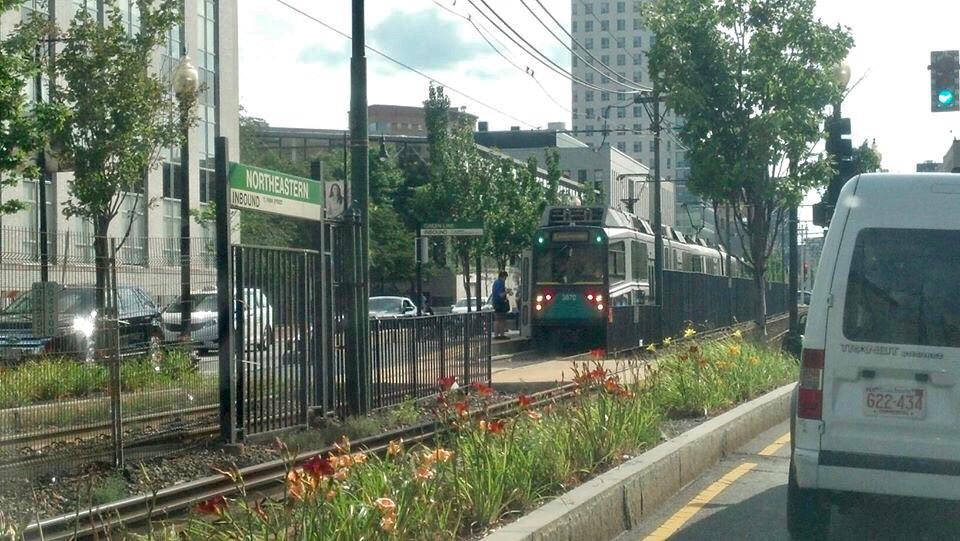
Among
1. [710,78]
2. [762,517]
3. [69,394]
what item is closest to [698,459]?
[762,517]

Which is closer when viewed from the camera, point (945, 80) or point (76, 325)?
point (76, 325)

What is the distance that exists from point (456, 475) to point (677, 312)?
2178cm

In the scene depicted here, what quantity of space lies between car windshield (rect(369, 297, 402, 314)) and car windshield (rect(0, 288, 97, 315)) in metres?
30.9

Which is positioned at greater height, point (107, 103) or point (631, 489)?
point (107, 103)

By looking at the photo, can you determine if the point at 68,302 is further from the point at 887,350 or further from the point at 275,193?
the point at 887,350

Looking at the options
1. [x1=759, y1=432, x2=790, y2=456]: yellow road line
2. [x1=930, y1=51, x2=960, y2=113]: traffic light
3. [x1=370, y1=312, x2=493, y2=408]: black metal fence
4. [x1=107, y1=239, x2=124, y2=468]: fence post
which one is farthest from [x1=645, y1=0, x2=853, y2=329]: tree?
[x1=107, y1=239, x2=124, y2=468]: fence post

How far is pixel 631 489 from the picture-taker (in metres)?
8.23

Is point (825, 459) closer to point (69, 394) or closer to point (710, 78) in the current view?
point (69, 394)

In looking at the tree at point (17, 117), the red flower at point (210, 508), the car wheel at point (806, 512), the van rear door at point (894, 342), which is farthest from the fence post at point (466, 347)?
the red flower at point (210, 508)

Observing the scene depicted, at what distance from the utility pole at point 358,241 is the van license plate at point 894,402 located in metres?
8.17

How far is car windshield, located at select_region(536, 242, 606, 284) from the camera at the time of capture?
29.2 meters

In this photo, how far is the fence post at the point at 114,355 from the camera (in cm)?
1124

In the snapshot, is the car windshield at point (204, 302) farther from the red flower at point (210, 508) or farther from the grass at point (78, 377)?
the red flower at point (210, 508)

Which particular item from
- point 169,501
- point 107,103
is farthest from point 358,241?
point 107,103
